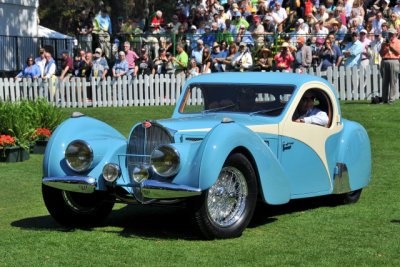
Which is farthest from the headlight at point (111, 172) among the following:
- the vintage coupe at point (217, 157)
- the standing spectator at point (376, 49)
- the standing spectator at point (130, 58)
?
the standing spectator at point (130, 58)

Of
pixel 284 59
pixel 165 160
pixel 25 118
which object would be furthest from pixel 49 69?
pixel 165 160

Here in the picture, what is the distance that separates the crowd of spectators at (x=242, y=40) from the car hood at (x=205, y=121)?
1214 cm

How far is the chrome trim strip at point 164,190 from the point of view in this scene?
7.81 metres

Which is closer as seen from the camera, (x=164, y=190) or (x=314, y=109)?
(x=164, y=190)

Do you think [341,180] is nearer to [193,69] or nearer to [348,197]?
[348,197]

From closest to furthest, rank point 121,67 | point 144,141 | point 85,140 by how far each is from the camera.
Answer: point 144,141 → point 85,140 → point 121,67

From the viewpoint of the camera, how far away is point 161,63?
26547mm

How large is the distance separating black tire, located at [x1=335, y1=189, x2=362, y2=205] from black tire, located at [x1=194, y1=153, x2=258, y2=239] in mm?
2244

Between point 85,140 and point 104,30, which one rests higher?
point 104,30

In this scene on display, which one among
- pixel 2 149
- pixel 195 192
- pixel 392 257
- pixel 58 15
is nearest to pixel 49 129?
pixel 2 149

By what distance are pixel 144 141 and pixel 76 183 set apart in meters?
0.83

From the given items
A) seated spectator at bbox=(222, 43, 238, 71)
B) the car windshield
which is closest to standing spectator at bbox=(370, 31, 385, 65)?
seated spectator at bbox=(222, 43, 238, 71)

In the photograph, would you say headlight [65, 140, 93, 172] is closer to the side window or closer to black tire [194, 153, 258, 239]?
black tire [194, 153, 258, 239]

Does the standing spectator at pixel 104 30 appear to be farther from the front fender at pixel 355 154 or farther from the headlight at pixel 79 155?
the headlight at pixel 79 155
